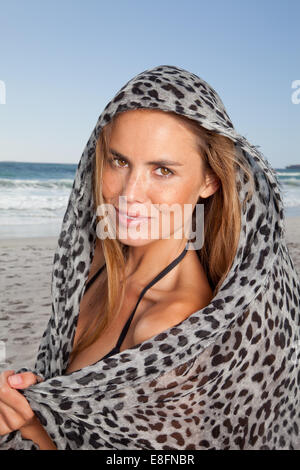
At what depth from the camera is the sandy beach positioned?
465 cm

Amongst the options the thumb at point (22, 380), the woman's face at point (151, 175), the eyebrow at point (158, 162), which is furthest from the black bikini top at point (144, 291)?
the eyebrow at point (158, 162)

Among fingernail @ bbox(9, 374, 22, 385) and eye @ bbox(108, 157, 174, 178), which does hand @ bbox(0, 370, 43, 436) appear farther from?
eye @ bbox(108, 157, 174, 178)

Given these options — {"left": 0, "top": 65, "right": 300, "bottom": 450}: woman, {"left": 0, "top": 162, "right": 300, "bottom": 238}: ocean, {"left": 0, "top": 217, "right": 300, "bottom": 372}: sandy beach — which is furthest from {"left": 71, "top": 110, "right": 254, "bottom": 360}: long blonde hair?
{"left": 0, "top": 162, "right": 300, "bottom": 238}: ocean

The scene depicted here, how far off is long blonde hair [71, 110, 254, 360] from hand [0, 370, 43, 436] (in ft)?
0.87

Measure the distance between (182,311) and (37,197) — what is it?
1877cm

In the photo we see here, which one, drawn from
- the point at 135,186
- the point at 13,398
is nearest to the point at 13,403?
the point at 13,398

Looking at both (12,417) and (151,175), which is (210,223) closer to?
(151,175)

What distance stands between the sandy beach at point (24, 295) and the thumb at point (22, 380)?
8.45ft

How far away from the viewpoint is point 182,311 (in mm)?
1694

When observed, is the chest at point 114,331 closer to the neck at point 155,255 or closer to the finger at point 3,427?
the neck at point 155,255

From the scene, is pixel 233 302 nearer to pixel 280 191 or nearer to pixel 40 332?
pixel 280 191

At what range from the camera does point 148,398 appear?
1.64 meters

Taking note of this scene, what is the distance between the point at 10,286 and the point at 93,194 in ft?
17.3
